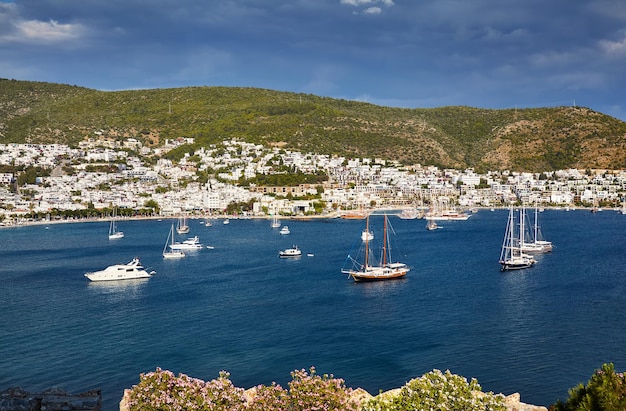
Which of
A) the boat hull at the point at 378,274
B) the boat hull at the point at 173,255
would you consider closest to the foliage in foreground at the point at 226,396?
the boat hull at the point at 378,274

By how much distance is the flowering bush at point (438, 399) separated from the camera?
809 cm

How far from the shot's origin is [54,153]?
322ft

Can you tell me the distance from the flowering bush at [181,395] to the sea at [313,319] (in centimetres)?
501

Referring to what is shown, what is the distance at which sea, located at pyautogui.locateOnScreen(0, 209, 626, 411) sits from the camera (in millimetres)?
16734

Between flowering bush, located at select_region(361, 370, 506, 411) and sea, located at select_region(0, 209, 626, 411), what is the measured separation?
6.88m

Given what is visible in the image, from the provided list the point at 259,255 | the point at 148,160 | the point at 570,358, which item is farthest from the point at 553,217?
the point at 148,160

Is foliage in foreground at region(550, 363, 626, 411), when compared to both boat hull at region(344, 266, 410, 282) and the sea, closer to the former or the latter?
the sea

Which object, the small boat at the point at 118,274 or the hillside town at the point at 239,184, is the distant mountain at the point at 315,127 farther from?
the small boat at the point at 118,274

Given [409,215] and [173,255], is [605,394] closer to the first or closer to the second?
[173,255]

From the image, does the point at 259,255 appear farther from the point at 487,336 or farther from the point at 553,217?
the point at 553,217

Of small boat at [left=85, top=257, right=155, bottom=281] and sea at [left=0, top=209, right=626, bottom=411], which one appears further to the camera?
small boat at [left=85, top=257, right=155, bottom=281]

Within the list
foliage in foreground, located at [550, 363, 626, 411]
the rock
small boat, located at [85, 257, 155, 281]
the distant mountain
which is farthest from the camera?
the distant mountain

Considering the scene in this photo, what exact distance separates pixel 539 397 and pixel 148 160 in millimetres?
95403

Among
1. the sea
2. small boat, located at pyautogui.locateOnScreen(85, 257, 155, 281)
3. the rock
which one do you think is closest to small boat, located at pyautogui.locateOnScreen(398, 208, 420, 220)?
the sea
